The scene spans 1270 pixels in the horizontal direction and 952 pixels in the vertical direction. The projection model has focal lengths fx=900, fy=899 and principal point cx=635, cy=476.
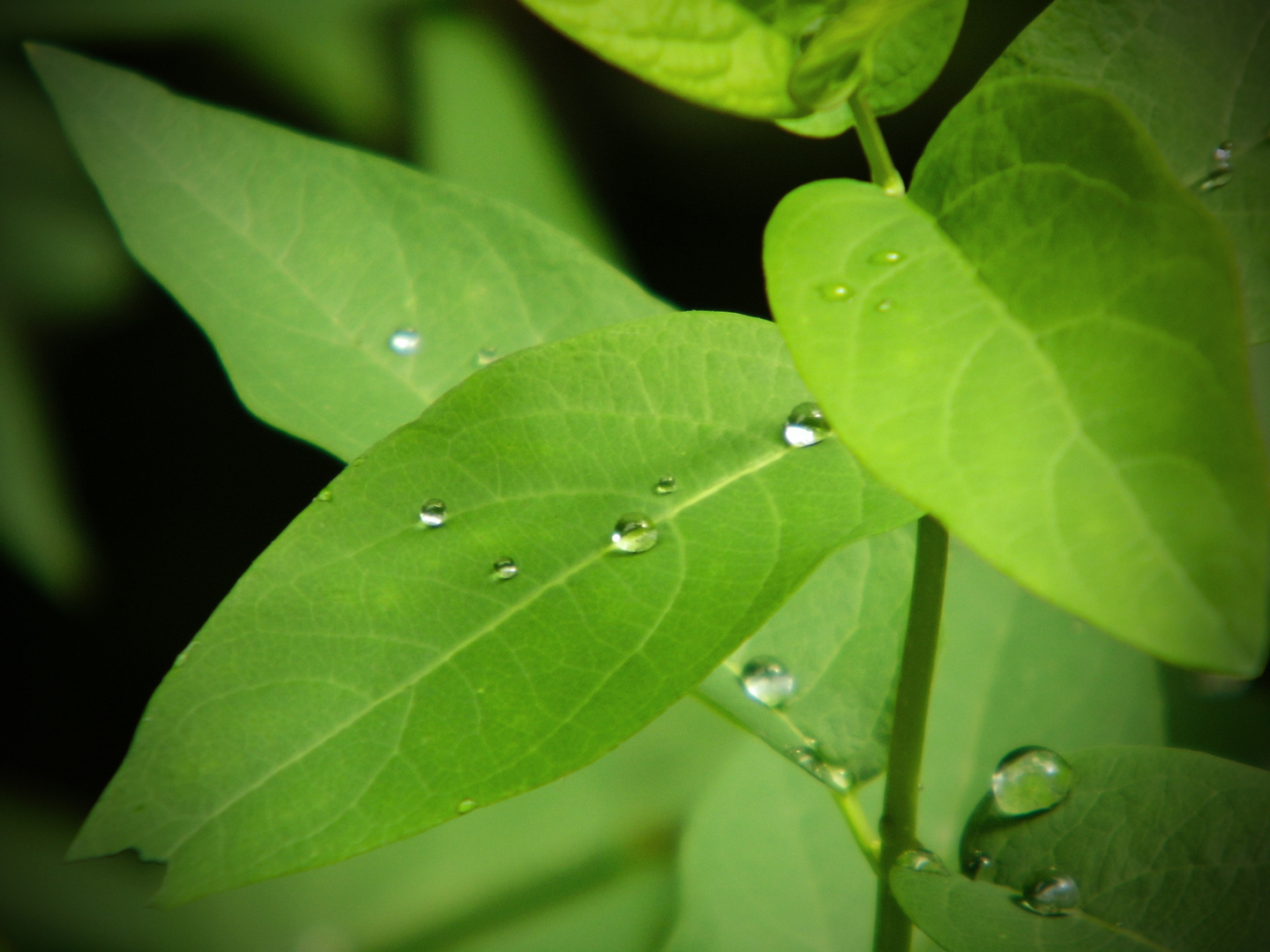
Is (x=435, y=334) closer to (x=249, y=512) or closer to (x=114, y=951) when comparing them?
(x=249, y=512)

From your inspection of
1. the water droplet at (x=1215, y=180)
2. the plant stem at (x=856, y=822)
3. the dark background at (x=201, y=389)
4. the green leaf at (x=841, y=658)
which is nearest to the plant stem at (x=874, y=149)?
Result: the water droplet at (x=1215, y=180)

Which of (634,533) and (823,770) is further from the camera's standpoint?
(823,770)

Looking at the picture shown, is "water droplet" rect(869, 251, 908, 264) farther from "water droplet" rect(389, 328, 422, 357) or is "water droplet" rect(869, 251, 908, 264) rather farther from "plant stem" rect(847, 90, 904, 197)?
"water droplet" rect(389, 328, 422, 357)

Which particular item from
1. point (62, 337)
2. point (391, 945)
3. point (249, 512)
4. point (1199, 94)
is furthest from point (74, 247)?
point (1199, 94)

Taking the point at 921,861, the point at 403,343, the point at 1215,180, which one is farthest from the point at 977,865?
the point at 403,343

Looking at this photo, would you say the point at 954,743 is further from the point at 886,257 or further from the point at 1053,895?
the point at 886,257

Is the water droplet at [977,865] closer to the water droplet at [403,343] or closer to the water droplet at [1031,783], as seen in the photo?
the water droplet at [1031,783]

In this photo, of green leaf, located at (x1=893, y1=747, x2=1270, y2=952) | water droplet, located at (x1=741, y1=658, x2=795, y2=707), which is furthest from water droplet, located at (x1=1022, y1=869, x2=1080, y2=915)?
water droplet, located at (x1=741, y1=658, x2=795, y2=707)
